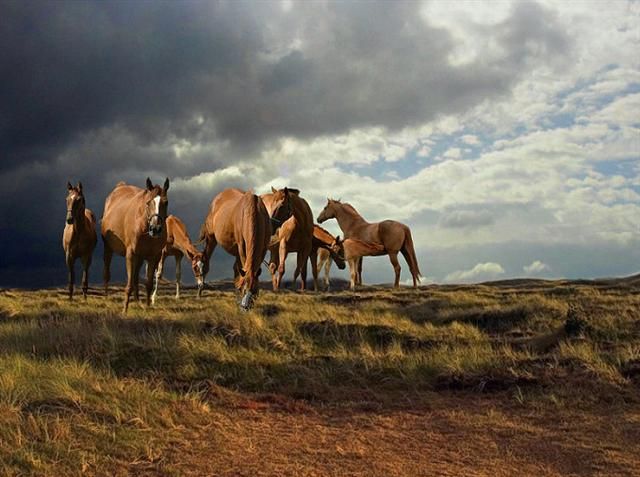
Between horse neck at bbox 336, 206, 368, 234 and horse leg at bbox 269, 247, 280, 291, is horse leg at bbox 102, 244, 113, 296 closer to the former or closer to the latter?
horse leg at bbox 269, 247, 280, 291

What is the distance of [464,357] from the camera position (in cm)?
1041

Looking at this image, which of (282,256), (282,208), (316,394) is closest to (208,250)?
(282,208)

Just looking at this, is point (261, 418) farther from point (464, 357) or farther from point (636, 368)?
point (636, 368)

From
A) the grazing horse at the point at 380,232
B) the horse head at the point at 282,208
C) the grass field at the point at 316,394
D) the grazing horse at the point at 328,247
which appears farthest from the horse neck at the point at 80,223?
the grazing horse at the point at 380,232

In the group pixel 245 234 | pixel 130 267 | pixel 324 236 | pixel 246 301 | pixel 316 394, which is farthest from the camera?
pixel 324 236

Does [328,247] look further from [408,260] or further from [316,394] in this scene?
[316,394]

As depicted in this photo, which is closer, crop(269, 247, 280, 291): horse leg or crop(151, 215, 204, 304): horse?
crop(269, 247, 280, 291): horse leg

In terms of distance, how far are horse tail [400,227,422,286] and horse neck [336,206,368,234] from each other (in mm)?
2367

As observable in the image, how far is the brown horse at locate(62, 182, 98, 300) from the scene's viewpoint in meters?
16.5

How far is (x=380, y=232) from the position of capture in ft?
96.5

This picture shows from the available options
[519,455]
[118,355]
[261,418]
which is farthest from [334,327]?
[519,455]

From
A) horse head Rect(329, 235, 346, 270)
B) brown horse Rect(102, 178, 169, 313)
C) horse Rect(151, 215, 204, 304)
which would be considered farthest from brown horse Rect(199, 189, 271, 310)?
horse head Rect(329, 235, 346, 270)

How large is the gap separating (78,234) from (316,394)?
450 inches

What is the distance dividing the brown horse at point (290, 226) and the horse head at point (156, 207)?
125 inches
